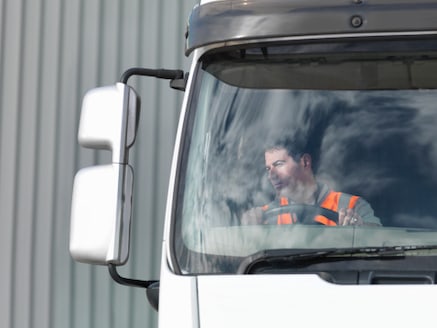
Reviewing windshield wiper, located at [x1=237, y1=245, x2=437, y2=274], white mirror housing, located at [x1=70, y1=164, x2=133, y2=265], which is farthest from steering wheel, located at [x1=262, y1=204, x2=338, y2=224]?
white mirror housing, located at [x1=70, y1=164, x2=133, y2=265]

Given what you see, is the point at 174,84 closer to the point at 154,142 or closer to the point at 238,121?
the point at 238,121

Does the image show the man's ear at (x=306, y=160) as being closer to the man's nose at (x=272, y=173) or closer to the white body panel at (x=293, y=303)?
the man's nose at (x=272, y=173)

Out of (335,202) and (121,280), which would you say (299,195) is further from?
(121,280)

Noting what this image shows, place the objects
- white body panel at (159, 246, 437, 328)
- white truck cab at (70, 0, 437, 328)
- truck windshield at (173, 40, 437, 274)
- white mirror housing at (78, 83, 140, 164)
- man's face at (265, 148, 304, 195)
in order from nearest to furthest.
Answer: white body panel at (159, 246, 437, 328)
white truck cab at (70, 0, 437, 328)
truck windshield at (173, 40, 437, 274)
man's face at (265, 148, 304, 195)
white mirror housing at (78, 83, 140, 164)

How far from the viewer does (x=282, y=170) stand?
10.7 ft

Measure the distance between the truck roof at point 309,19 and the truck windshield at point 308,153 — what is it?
7 centimetres

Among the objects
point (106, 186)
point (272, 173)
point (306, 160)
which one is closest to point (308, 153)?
point (306, 160)

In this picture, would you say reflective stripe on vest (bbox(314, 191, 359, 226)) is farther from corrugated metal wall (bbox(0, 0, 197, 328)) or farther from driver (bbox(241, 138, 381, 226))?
corrugated metal wall (bbox(0, 0, 197, 328))

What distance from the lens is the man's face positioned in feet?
10.7

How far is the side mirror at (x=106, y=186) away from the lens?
350cm

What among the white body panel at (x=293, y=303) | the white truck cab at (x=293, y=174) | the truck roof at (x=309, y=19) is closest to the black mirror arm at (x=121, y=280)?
the white truck cab at (x=293, y=174)

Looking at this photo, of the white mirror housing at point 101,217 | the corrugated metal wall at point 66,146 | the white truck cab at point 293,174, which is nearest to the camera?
the white truck cab at point 293,174

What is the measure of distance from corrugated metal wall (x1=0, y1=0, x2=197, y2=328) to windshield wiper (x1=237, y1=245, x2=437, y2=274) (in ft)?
8.83

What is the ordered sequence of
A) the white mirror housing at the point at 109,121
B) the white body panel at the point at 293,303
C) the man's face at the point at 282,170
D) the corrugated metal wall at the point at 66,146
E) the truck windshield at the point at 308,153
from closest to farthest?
the white body panel at the point at 293,303 → the truck windshield at the point at 308,153 → the man's face at the point at 282,170 → the white mirror housing at the point at 109,121 → the corrugated metal wall at the point at 66,146
